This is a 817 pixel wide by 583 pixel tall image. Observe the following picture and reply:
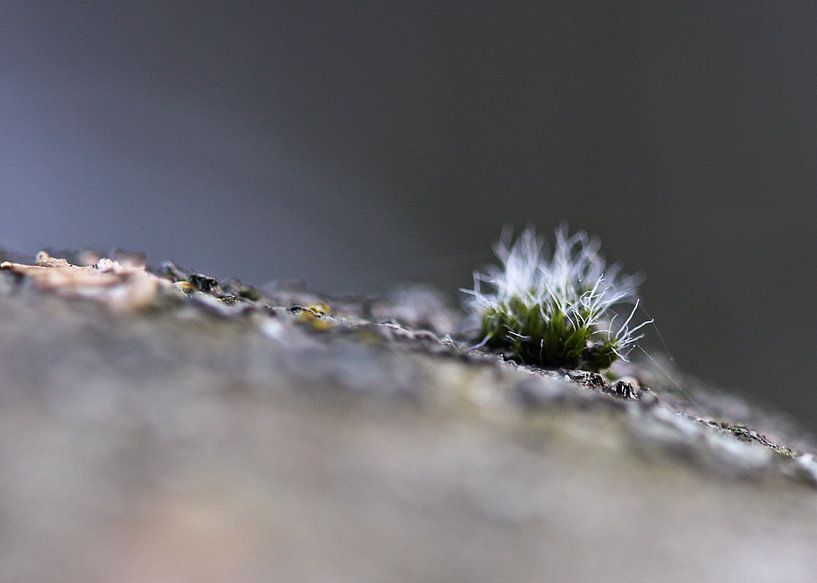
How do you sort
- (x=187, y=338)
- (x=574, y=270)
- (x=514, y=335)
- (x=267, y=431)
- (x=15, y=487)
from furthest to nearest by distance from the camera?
(x=574, y=270) < (x=514, y=335) < (x=187, y=338) < (x=267, y=431) < (x=15, y=487)

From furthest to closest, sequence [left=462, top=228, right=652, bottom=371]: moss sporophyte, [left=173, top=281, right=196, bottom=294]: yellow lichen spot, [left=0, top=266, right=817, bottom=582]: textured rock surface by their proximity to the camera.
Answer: [left=462, top=228, right=652, bottom=371]: moss sporophyte, [left=173, top=281, right=196, bottom=294]: yellow lichen spot, [left=0, top=266, right=817, bottom=582]: textured rock surface

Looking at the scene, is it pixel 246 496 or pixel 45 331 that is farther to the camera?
pixel 45 331

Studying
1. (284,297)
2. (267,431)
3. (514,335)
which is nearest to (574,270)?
(514,335)

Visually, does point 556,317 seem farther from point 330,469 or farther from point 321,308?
point 330,469

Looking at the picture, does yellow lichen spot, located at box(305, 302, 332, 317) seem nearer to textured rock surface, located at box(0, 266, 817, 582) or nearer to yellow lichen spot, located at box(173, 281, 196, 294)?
yellow lichen spot, located at box(173, 281, 196, 294)

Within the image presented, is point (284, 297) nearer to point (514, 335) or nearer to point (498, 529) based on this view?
point (514, 335)

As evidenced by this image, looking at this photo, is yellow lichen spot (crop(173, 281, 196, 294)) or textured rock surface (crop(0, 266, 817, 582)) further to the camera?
yellow lichen spot (crop(173, 281, 196, 294))

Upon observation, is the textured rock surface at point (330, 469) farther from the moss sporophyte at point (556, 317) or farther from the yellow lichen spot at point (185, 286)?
the moss sporophyte at point (556, 317)

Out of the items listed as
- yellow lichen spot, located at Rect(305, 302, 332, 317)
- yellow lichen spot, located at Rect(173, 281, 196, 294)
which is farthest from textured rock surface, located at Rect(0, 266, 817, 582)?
yellow lichen spot, located at Rect(305, 302, 332, 317)
